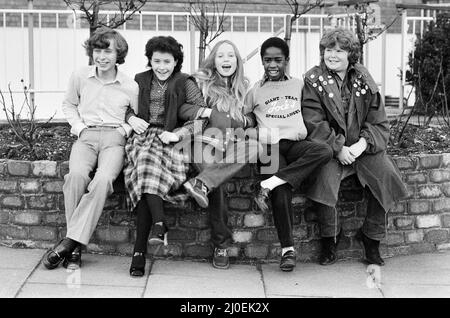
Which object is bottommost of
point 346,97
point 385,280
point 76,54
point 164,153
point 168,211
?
point 385,280

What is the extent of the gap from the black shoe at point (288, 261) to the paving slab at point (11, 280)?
5.70 ft

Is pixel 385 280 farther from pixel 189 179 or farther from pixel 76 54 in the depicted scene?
pixel 76 54

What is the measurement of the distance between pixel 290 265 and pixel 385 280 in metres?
0.66

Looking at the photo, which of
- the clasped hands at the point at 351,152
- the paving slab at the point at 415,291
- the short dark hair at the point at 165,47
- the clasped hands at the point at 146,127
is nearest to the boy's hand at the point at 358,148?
the clasped hands at the point at 351,152

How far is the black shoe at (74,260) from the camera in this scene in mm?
5238

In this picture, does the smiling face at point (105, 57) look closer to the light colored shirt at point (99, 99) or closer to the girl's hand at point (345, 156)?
the light colored shirt at point (99, 99)

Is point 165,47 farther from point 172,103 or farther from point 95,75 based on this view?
point 95,75

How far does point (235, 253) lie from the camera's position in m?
5.63

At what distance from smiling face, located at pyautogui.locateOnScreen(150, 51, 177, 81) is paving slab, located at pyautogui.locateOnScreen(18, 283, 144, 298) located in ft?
5.28

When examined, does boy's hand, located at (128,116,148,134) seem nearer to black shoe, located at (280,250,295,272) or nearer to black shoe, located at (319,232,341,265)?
black shoe, located at (280,250,295,272)

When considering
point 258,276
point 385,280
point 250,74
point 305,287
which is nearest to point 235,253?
point 258,276

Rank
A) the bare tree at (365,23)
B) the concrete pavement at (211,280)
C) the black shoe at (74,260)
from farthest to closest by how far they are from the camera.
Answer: the bare tree at (365,23) → the black shoe at (74,260) → the concrete pavement at (211,280)

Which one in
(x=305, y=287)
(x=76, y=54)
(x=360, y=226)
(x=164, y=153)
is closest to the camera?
(x=305, y=287)

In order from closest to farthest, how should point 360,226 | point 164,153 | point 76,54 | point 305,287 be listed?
point 305,287 → point 164,153 → point 360,226 → point 76,54
